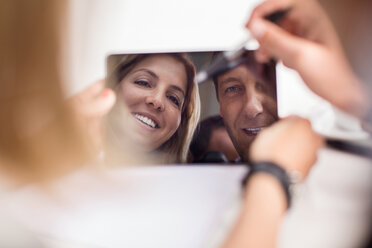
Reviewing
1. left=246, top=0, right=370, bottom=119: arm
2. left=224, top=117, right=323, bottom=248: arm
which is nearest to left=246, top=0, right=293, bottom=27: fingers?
left=246, top=0, right=370, bottom=119: arm

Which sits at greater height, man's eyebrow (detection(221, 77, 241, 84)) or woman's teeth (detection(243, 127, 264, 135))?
man's eyebrow (detection(221, 77, 241, 84))

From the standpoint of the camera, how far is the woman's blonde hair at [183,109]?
0.39 metres

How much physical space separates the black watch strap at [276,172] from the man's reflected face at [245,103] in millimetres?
41

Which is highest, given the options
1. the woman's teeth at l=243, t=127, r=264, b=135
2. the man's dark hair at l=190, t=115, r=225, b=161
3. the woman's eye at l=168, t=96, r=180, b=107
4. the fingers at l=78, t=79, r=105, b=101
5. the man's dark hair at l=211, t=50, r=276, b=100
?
the fingers at l=78, t=79, r=105, b=101

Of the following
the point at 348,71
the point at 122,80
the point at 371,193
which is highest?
the point at 122,80

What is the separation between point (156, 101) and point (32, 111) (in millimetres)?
143

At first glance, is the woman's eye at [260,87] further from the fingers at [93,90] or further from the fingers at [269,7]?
the fingers at [93,90]

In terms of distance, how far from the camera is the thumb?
14.6 inches

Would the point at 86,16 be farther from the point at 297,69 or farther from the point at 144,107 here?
the point at 297,69

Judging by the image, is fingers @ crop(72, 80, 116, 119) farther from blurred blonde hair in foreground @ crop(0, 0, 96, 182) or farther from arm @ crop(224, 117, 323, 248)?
arm @ crop(224, 117, 323, 248)

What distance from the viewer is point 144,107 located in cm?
40

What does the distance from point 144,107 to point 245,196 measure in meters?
0.14

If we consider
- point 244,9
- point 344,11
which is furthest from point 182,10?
point 344,11

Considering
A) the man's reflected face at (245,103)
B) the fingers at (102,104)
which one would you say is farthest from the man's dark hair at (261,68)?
the fingers at (102,104)
